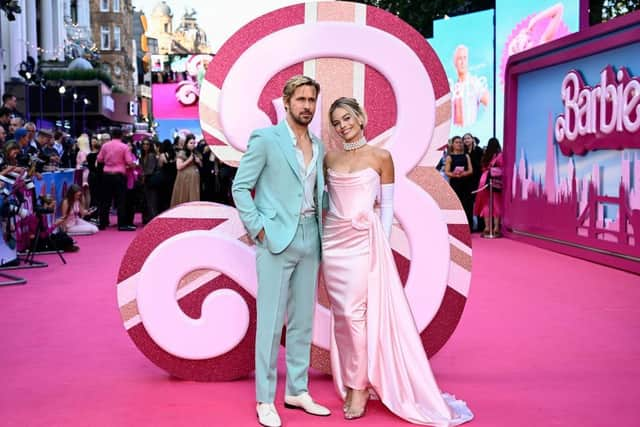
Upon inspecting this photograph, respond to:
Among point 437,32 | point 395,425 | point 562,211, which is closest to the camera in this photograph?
point 395,425

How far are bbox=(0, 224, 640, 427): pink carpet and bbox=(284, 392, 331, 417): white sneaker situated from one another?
5 centimetres

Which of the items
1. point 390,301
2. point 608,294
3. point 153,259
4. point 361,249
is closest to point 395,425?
point 390,301

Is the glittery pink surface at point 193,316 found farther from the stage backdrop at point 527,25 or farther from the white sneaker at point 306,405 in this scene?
the stage backdrop at point 527,25

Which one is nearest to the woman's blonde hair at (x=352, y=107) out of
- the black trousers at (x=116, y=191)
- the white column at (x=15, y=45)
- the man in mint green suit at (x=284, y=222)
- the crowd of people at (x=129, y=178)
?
the man in mint green suit at (x=284, y=222)

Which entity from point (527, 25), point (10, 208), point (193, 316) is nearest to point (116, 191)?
point (10, 208)

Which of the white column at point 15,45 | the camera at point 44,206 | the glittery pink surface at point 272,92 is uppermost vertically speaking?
the white column at point 15,45

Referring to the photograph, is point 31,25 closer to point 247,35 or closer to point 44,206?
point 44,206

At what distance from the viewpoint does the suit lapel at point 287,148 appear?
4.47 meters

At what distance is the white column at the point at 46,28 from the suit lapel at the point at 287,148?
36.3 meters

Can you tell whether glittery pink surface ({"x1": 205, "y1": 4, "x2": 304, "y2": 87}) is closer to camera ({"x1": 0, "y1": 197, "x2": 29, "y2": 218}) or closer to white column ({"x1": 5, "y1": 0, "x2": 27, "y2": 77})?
camera ({"x1": 0, "y1": 197, "x2": 29, "y2": 218})

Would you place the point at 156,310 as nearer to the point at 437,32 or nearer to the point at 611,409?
the point at 611,409

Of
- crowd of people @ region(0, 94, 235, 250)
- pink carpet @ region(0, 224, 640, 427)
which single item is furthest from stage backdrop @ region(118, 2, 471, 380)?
crowd of people @ region(0, 94, 235, 250)

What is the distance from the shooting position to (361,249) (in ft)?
15.3

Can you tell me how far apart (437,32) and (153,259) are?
795 inches
